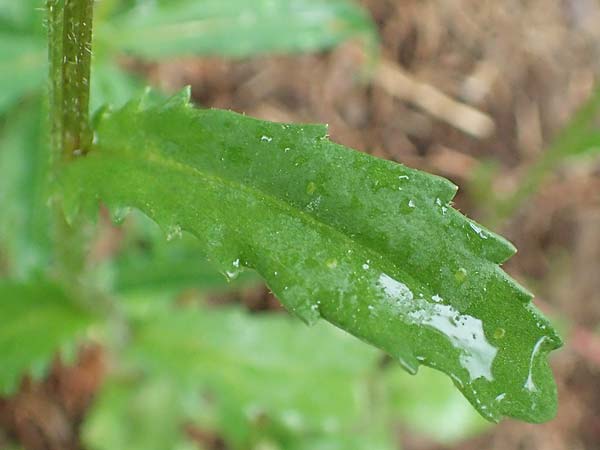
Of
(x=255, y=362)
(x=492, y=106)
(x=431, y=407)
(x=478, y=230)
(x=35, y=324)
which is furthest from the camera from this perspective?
(x=492, y=106)

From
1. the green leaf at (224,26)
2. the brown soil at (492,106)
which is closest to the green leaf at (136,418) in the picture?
the brown soil at (492,106)

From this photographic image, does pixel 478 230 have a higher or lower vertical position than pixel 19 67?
higher

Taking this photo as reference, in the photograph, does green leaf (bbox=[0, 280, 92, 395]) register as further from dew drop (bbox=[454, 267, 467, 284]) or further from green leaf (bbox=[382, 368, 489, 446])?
green leaf (bbox=[382, 368, 489, 446])

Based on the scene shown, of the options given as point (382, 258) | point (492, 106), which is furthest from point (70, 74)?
point (492, 106)

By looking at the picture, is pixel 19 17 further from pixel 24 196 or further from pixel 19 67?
pixel 24 196

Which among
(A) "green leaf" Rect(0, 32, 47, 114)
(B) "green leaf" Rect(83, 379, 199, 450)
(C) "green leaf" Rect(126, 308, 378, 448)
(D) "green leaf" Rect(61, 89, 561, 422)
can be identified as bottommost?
(B) "green leaf" Rect(83, 379, 199, 450)

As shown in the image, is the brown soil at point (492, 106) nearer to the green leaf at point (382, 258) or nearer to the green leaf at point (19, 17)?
the green leaf at point (19, 17)

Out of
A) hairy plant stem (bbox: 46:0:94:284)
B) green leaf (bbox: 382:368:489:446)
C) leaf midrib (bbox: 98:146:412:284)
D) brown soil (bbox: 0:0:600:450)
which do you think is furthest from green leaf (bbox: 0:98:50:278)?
green leaf (bbox: 382:368:489:446)
